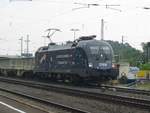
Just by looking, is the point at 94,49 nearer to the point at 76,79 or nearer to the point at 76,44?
the point at 76,44

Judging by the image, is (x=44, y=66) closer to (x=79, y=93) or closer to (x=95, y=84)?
(x=95, y=84)

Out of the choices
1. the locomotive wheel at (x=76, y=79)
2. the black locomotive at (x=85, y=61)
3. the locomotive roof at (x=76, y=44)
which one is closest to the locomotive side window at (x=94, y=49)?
the black locomotive at (x=85, y=61)

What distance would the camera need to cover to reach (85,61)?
29922 millimetres

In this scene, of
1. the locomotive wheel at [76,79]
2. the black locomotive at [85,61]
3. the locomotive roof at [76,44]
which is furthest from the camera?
the locomotive wheel at [76,79]

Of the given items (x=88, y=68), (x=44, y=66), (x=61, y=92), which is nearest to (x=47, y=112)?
(x=61, y=92)

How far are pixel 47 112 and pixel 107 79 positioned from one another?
15.6m

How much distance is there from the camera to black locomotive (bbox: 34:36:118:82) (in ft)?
98.0

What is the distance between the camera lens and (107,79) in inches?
1213

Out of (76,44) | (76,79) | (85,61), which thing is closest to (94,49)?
(85,61)

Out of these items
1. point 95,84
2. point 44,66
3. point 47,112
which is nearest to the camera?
point 47,112

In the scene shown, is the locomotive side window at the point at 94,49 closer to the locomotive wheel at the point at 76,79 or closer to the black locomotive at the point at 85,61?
the black locomotive at the point at 85,61

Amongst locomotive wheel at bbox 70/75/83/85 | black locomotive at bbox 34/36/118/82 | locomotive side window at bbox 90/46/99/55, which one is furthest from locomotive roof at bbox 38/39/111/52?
locomotive wheel at bbox 70/75/83/85

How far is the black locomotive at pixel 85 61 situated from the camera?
29.9 metres

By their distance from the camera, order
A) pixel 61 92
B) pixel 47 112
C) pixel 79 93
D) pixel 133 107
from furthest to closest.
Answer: pixel 61 92 → pixel 79 93 → pixel 133 107 → pixel 47 112
